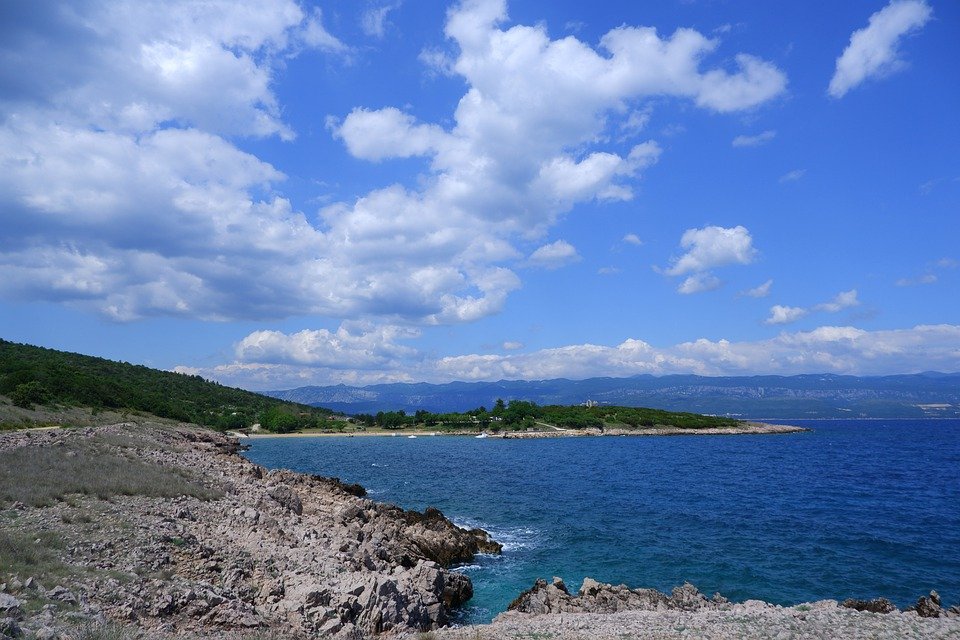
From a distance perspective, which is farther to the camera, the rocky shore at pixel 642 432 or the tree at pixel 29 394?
the rocky shore at pixel 642 432

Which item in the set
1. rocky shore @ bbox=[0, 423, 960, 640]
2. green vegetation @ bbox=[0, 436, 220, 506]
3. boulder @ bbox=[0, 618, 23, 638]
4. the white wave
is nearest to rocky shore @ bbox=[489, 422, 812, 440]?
the white wave

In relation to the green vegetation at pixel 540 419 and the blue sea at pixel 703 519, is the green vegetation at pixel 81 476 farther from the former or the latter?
the green vegetation at pixel 540 419

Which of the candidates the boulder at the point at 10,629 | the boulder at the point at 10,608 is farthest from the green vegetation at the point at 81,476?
the boulder at the point at 10,629

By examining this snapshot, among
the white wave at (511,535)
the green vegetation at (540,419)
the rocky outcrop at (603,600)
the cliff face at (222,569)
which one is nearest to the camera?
the cliff face at (222,569)

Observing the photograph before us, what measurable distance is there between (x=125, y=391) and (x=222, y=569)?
8356 centimetres

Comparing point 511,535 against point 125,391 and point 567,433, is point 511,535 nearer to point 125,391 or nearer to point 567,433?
point 125,391

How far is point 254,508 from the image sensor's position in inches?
848

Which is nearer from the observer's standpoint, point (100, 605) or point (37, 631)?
point (37, 631)

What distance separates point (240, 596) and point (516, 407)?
148388 millimetres

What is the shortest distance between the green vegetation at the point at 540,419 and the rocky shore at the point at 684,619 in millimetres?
124705

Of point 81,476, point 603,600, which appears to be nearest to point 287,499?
point 81,476

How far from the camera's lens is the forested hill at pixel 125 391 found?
210 ft

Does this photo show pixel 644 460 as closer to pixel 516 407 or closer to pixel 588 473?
pixel 588 473

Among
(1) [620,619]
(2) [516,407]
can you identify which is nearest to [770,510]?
(1) [620,619]
